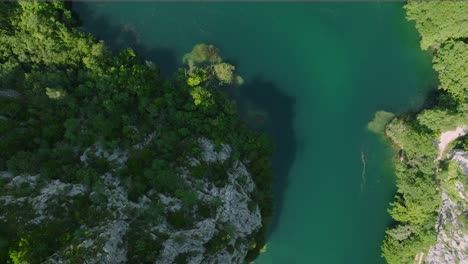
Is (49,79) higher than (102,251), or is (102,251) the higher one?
(49,79)

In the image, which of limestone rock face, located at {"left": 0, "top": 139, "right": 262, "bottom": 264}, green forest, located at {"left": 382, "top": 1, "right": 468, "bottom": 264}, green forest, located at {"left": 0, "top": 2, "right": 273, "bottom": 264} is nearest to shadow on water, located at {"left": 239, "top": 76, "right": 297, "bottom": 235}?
green forest, located at {"left": 0, "top": 2, "right": 273, "bottom": 264}

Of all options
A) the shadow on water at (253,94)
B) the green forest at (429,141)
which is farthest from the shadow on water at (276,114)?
the green forest at (429,141)

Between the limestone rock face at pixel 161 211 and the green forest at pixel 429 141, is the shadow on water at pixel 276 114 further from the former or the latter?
the green forest at pixel 429 141

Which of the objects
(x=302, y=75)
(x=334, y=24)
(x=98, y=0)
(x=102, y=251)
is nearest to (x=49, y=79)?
(x=98, y=0)

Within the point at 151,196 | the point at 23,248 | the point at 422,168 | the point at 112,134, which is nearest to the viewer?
the point at 23,248

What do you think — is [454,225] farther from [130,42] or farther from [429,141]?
Result: [130,42]

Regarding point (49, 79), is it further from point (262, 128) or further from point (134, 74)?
point (262, 128)

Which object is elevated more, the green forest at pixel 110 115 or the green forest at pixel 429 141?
the green forest at pixel 429 141
